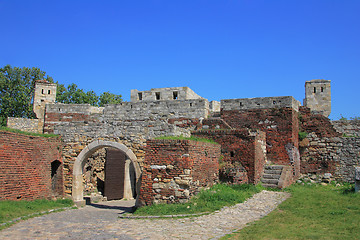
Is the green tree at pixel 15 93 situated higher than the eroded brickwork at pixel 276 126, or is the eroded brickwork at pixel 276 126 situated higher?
the green tree at pixel 15 93

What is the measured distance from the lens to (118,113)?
19781 mm

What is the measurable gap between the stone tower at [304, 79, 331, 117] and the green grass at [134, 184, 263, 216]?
1476cm

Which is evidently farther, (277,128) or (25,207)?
(277,128)

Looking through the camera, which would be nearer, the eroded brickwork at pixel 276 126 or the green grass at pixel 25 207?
the green grass at pixel 25 207

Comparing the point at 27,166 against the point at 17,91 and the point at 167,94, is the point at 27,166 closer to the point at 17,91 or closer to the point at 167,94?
the point at 167,94

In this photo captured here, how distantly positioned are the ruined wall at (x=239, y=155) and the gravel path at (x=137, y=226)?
92.2 inches

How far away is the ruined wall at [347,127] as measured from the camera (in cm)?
1808

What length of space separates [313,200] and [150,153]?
6.18 meters

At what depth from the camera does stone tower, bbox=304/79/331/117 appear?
84.0 feet

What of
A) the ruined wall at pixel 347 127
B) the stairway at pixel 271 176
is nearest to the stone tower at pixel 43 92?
the stairway at pixel 271 176

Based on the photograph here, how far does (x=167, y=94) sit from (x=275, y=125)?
7645 mm

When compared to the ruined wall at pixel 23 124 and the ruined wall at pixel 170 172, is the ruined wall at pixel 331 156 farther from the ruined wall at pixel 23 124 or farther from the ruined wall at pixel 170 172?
the ruined wall at pixel 23 124

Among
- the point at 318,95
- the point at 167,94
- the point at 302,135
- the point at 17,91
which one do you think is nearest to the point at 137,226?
the point at 302,135

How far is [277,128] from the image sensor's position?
17312 mm
